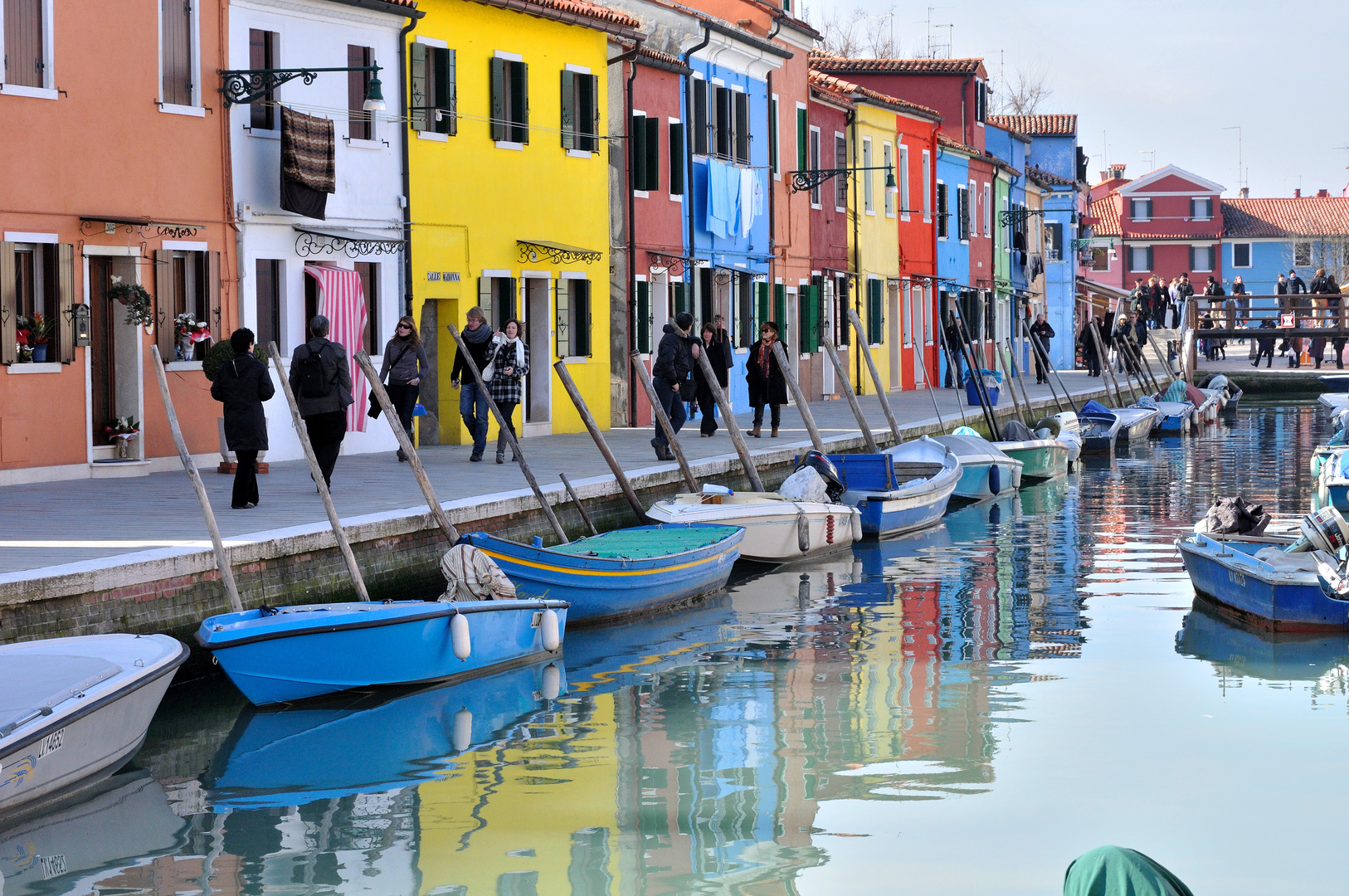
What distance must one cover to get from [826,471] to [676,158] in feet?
34.5

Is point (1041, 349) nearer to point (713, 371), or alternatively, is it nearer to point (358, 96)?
point (713, 371)

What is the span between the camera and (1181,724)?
35.3 feet

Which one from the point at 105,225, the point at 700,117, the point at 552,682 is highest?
the point at 700,117

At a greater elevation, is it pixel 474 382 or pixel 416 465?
pixel 474 382

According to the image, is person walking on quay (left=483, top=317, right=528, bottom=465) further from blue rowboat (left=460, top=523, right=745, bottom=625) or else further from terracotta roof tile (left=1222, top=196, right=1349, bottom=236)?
terracotta roof tile (left=1222, top=196, right=1349, bottom=236)

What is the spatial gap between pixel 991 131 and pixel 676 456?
115 ft

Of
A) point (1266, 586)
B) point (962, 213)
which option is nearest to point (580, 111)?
point (1266, 586)

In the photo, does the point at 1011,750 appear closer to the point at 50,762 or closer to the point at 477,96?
the point at 50,762

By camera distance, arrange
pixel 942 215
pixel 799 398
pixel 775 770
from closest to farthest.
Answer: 1. pixel 775 770
2. pixel 799 398
3. pixel 942 215

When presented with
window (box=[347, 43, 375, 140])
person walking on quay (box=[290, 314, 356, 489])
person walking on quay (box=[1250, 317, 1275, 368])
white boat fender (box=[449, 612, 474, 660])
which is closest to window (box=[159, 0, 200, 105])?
window (box=[347, 43, 375, 140])

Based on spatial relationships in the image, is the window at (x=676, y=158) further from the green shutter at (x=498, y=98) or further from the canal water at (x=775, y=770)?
the canal water at (x=775, y=770)

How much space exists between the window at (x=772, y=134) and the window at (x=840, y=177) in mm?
3995

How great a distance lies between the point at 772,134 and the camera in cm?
3309

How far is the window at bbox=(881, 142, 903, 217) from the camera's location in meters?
39.9
